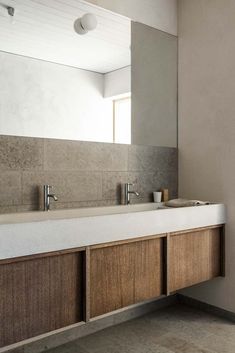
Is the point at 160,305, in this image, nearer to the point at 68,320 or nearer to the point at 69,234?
the point at 68,320

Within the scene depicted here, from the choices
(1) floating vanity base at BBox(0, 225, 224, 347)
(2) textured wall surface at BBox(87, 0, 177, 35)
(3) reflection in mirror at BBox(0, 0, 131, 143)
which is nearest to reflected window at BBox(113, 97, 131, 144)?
(3) reflection in mirror at BBox(0, 0, 131, 143)

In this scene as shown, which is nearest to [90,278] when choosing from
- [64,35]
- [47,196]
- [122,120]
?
[47,196]

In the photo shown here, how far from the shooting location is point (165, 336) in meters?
2.27

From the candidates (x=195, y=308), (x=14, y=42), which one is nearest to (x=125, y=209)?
(x=195, y=308)

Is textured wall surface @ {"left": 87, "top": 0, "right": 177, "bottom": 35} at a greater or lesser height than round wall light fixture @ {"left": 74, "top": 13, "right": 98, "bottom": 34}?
greater

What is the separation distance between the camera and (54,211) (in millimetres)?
2039

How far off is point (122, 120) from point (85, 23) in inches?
27.2

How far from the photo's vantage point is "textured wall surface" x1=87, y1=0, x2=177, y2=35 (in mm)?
2451

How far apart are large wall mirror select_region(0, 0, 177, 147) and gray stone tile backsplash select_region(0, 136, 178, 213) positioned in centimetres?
7

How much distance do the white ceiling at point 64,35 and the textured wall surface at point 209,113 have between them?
0.54 m

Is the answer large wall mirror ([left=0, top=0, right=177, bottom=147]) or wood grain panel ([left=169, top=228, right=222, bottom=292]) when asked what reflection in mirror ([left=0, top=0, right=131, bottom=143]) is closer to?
large wall mirror ([left=0, top=0, right=177, bottom=147])

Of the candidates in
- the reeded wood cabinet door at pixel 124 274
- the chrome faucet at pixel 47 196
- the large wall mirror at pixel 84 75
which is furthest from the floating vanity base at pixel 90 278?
the large wall mirror at pixel 84 75

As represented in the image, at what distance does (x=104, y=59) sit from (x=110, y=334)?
185 centimetres

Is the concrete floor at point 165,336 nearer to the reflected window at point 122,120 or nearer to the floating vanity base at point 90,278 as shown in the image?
the floating vanity base at point 90,278
